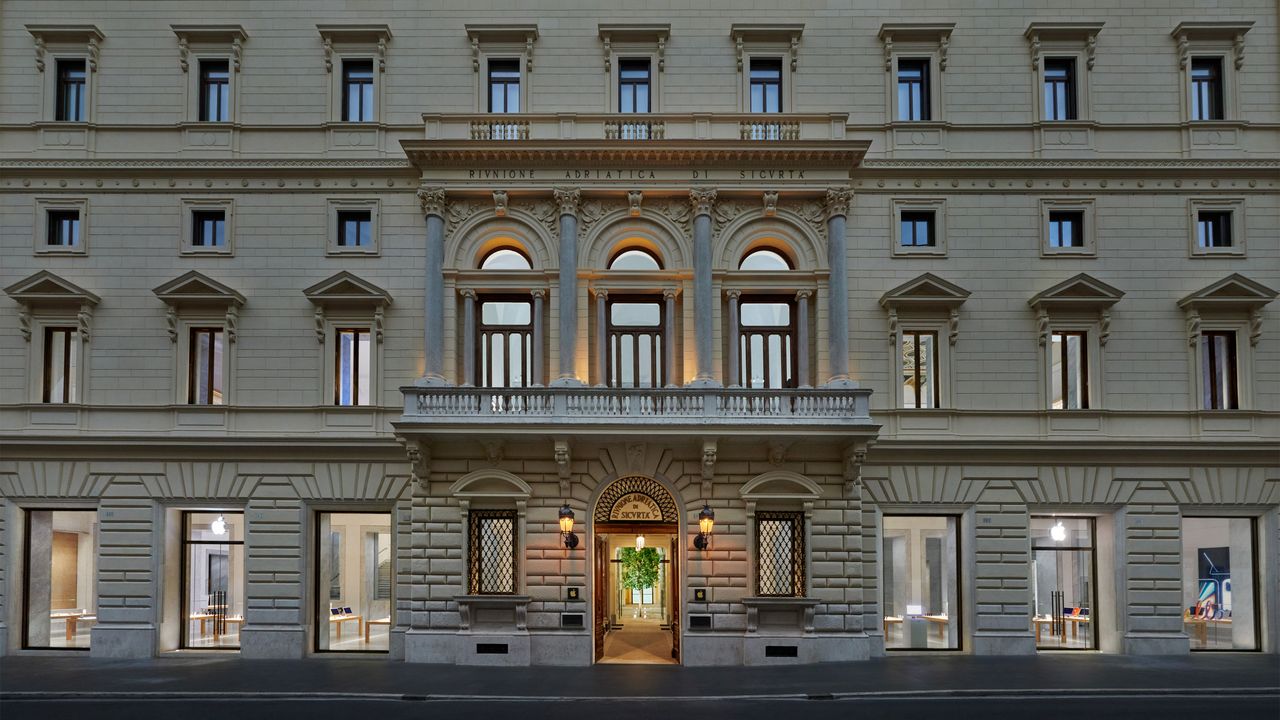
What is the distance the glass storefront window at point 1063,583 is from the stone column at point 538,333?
1390 centimetres

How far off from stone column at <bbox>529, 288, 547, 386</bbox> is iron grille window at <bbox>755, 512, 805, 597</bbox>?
688cm

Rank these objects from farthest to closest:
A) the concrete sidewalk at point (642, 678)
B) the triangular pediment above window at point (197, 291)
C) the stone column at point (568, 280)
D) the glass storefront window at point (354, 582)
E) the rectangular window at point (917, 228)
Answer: the rectangular window at point (917, 228)
the glass storefront window at point (354, 582)
the triangular pediment above window at point (197, 291)
the stone column at point (568, 280)
the concrete sidewalk at point (642, 678)

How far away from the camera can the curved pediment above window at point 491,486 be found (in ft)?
85.9

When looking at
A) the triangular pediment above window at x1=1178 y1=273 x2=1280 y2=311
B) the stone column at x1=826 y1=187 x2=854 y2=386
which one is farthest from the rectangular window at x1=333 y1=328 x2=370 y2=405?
the triangular pediment above window at x1=1178 y1=273 x2=1280 y2=311

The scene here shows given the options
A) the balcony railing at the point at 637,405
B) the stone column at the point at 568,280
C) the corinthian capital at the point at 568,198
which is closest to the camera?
the balcony railing at the point at 637,405

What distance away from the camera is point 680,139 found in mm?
26922

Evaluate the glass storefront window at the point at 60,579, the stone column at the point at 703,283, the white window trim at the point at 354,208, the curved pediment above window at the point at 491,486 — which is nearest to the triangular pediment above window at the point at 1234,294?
the stone column at the point at 703,283

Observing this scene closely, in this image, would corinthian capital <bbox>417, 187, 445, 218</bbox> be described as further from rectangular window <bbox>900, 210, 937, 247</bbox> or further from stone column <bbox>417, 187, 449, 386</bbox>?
rectangular window <bbox>900, 210, 937, 247</bbox>

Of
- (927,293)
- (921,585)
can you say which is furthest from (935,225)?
(921,585)

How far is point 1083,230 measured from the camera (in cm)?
2805

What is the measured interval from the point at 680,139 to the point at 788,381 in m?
7.10

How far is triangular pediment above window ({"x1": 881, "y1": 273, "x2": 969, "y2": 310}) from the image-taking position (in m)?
27.2

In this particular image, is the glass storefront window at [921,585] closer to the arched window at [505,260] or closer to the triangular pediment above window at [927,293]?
the triangular pediment above window at [927,293]

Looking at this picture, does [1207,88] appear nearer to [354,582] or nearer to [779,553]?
[779,553]
